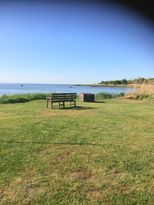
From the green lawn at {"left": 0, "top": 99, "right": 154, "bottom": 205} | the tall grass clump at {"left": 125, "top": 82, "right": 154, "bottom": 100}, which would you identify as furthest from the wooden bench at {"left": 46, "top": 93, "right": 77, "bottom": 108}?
the tall grass clump at {"left": 125, "top": 82, "right": 154, "bottom": 100}

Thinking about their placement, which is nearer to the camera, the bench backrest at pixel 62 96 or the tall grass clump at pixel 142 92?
the bench backrest at pixel 62 96

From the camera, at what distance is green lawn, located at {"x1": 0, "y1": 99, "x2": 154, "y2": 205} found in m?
4.11

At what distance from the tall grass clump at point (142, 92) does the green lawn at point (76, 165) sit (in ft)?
46.0

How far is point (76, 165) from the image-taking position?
5.22m

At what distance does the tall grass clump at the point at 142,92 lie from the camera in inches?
871

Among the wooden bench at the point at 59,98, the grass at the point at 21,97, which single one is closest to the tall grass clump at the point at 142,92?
the grass at the point at 21,97

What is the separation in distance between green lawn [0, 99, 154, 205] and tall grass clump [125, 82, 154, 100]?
1402cm

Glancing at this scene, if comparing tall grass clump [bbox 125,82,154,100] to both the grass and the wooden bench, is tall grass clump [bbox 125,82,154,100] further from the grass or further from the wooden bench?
the wooden bench

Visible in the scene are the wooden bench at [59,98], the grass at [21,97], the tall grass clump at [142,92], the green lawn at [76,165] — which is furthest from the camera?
the tall grass clump at [142,92]

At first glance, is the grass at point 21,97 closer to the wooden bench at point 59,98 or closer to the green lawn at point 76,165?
the wooden bench at point 59,98

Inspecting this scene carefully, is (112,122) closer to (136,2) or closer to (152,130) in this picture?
(152,130)

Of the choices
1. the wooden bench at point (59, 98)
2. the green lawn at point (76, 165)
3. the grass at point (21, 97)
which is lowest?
the green lawn at point (76, 165)

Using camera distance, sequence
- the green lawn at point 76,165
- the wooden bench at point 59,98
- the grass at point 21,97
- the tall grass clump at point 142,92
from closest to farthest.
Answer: the green lawn at point 76,165 → the wooden bench at point 59,98 → the grass at point 21,97 → the tall grass clump at point 142,92

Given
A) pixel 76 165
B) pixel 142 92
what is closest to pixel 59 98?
pixel 76 165
